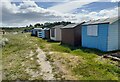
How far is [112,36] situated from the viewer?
15227mm

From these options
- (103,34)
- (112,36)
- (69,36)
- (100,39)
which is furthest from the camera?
(69,36)

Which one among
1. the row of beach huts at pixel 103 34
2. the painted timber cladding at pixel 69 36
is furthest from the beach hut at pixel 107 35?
the painted timber cladding at pixel 69 36

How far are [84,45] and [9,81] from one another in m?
12.0

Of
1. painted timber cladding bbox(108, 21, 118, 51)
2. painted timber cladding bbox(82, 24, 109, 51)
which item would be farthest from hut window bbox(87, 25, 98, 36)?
painted timber cladding bbox(108, 21, 118, 51)

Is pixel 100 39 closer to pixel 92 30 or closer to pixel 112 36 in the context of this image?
pixel 112 36

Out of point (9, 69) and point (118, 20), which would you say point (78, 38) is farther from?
point (9, 69)

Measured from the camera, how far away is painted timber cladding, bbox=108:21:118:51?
15.1 metres

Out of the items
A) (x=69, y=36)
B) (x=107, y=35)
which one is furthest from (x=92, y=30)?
(x=69, y=36)

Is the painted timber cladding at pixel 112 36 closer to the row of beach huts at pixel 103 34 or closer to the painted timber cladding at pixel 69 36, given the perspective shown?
the row of beach huts at pixel 103 34

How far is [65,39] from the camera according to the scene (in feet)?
80.9

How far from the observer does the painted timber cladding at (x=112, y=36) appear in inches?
595

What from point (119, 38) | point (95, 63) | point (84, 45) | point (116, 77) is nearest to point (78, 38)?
point (84, 45)

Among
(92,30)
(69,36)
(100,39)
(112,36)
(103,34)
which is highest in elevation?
(92,30)

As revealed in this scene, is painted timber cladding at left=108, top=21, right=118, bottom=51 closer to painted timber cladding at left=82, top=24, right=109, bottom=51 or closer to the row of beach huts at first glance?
the row of beach huts
